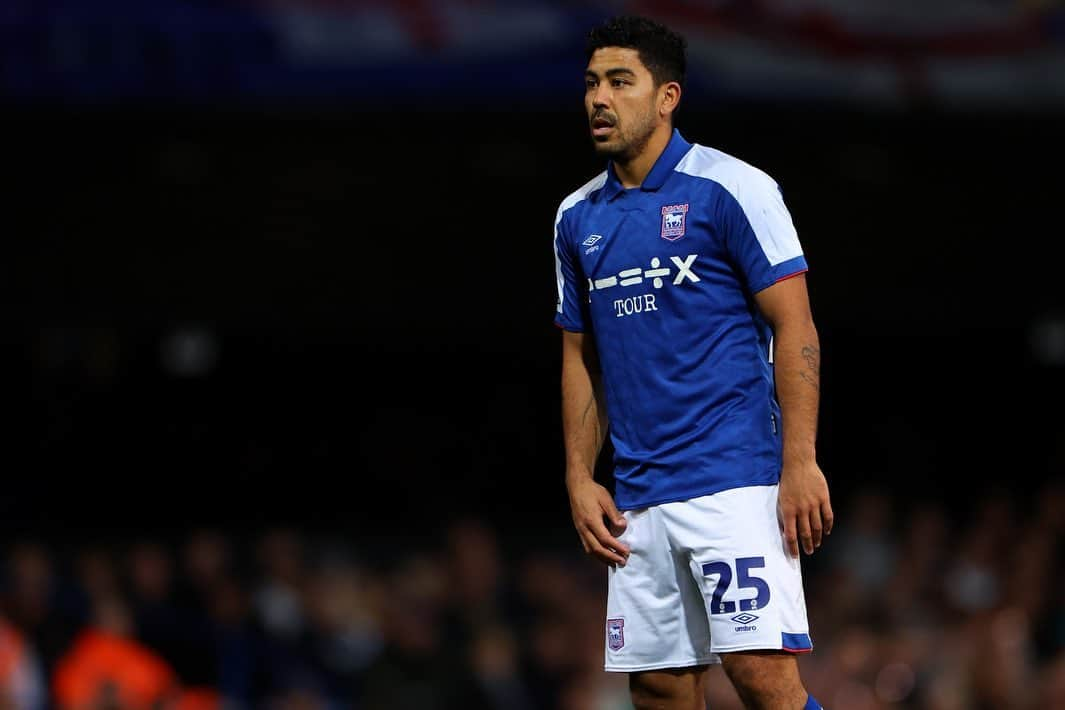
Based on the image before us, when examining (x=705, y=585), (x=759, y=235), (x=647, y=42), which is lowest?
(x=705, y=585)

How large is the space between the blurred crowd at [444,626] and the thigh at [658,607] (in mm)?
3546

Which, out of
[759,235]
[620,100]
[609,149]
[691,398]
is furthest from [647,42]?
[691,398]

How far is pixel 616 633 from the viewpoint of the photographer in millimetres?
3896

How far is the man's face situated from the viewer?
12.4ft

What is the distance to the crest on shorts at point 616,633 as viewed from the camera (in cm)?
388

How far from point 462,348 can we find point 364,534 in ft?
8.43

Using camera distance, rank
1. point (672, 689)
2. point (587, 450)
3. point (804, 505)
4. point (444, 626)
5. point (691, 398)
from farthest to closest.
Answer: point (444, 626)
point (587, 450)
point (672, 689)
point (691, 398)
point (804, 505)

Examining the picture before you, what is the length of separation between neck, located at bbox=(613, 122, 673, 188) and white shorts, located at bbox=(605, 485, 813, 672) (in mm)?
800

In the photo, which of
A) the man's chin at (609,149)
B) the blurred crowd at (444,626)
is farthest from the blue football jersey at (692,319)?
the blurred crowd at (444,626)

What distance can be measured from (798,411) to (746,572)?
1.28 ft

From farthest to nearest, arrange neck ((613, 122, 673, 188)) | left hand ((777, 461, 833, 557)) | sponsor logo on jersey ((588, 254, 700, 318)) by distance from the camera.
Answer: neck ((613, 122, 673, 188)), sponsor logo on jersey ((588, 254, 700, 318)), left hand ((777, 461, 833, 557))

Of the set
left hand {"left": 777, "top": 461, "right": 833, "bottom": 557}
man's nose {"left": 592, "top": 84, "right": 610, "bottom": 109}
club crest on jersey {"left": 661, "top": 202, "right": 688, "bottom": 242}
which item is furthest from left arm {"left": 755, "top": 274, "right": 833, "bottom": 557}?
man's nose {"left": 592, "top": 84, "right": 610, "bottom": 109}

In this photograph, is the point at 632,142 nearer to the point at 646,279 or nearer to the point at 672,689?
the point at 646,279

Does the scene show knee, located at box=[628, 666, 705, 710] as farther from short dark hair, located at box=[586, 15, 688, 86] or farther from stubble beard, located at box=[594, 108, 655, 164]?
short dark hair, located at box=[586, 15, 688, 86]
